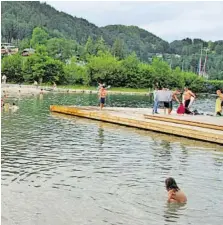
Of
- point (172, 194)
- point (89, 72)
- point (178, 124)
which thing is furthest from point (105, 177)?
point (89, 72)

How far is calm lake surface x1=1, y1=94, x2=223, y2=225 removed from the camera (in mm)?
10258

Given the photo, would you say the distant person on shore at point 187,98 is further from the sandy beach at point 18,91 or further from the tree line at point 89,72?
the tree line at point 89,72

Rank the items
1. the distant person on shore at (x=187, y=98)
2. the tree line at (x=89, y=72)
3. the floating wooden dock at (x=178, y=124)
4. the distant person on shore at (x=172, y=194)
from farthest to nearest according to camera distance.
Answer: the tree line at (x=89, y=72) < the distant person on shore at (x=187, y=98) < the floating wooden dock at (x=178, y=124) < the distant person on shore at (x=172, y=194)

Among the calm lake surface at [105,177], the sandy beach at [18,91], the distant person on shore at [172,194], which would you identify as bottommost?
the sandy beach at [18,91]

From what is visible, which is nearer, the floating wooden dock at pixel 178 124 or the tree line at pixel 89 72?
the floating wooden dock at pixel 178 124

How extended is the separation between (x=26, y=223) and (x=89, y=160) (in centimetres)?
665

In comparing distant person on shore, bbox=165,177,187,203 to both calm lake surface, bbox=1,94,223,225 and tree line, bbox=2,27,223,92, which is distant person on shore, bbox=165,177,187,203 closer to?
calm lake surface, bbox=1,94,223,225

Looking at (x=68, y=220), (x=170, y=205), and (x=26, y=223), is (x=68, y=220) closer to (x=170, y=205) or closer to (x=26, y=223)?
(x=26, y=223)

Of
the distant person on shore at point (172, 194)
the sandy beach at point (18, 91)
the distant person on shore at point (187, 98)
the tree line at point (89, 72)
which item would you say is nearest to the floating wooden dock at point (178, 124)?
the distant person on shore at point (187, 98)

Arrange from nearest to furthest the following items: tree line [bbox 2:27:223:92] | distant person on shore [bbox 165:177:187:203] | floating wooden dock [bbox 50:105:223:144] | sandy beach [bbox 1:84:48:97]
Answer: distant person on shore [bbox 165:177:187:203]
floating wooden dock [bbox 50:105:223:144]
sandy beach [bbox 1:84:48:97]
tree line [bbox 2:27:223:92]

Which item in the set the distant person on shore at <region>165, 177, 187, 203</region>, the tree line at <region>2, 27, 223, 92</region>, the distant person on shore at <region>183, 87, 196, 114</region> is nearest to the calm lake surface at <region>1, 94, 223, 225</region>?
the distant person on shore at <region>165, 177, 187, 203</region>

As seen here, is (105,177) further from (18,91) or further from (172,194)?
(18,91)

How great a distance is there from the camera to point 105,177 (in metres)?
13.7

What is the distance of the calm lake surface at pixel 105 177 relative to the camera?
1026 centimetres
